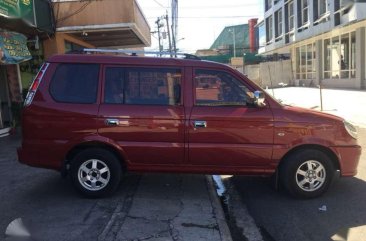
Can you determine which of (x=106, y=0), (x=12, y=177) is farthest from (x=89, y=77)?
(x=106, y=0)

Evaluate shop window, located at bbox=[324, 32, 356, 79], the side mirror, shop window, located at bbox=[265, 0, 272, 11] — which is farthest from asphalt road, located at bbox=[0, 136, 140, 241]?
shop window, located at bbox=[265, 0, 272, 11]

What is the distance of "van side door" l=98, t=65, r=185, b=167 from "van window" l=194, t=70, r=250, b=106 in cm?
27

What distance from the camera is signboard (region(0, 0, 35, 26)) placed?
1068cm

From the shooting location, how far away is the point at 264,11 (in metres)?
49.6

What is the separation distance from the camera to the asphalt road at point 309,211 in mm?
5176

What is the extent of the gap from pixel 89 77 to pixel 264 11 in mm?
45904

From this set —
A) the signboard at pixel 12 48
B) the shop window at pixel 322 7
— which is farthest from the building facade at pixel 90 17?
the shop window at pixel 322 7

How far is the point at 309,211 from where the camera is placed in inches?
→ 233

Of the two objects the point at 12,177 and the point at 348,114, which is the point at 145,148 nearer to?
the point at 12,177

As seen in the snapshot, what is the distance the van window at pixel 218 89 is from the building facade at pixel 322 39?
1870 centimetres

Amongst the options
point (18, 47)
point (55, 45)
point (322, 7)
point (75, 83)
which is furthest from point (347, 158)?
point (322, 7)

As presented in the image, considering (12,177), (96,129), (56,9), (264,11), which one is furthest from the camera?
(264,11)

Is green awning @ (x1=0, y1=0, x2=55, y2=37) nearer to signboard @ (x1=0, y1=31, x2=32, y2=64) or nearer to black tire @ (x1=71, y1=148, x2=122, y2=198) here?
signboard @ (x1=0, y1=31, x2=32, y2=64)

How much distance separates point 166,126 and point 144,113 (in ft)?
1.10
